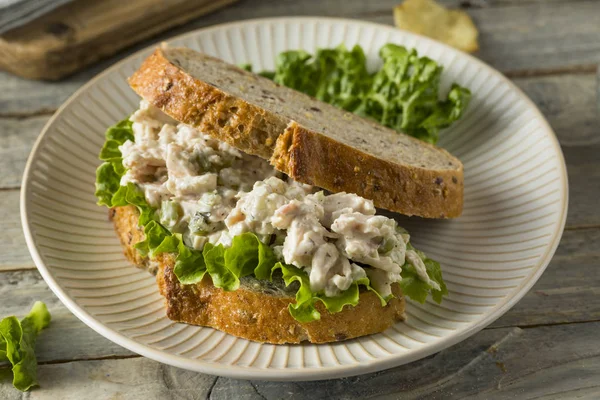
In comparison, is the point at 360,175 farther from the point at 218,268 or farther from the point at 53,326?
the point at 53,326

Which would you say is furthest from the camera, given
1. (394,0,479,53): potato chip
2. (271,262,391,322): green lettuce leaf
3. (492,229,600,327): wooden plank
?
(394,0,479,53): potato chip

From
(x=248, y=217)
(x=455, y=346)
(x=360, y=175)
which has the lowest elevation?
(x=455, y=346)

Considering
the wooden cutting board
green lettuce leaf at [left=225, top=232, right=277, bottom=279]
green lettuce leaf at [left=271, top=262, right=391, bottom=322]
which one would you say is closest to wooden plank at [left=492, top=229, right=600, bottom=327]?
green lettuce leaf at [left=271, top=262, right=391, bottom=322]

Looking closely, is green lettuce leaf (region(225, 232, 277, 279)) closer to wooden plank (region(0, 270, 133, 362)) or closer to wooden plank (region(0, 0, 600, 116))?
wooden plank (region(0, 270, 133, 362))

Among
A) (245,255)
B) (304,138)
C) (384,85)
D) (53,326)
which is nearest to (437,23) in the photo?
(384,85)

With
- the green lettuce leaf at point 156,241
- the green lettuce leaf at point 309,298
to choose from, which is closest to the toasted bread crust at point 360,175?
the green lettuce leaf at point 309,298

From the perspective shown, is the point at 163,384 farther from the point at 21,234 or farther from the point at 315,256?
the point at 21,234
